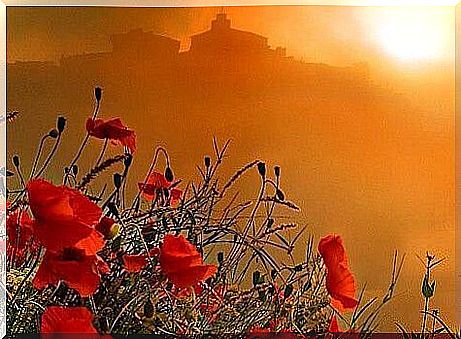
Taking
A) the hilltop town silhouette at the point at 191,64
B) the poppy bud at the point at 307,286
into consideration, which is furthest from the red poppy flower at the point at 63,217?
the poppy bud at the point at 307,286

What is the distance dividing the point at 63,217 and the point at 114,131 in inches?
10.2

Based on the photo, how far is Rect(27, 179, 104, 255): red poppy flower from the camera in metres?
1.87

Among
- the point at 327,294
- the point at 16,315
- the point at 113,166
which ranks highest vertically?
the point at 113,166

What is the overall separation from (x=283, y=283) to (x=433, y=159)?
51 cm

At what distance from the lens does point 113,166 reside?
189cm

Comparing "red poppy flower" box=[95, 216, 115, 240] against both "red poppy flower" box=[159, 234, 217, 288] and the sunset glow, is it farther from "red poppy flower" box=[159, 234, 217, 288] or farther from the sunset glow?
the sunset glow

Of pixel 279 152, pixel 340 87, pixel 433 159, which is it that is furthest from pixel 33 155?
pixel 433 159

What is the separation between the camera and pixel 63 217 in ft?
6.13

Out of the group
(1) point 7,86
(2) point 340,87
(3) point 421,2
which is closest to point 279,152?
(2) point 340,87

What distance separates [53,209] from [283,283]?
63 cm

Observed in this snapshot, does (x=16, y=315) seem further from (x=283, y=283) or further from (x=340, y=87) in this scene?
(x=340, y=87)

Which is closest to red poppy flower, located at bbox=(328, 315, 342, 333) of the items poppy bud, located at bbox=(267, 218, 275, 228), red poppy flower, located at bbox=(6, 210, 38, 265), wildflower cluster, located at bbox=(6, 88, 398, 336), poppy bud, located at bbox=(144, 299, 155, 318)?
wildflower cluster, located at bbox=(6, 88, 398, 336)

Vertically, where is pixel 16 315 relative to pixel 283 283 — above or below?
below

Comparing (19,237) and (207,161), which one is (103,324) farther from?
(207,161)
